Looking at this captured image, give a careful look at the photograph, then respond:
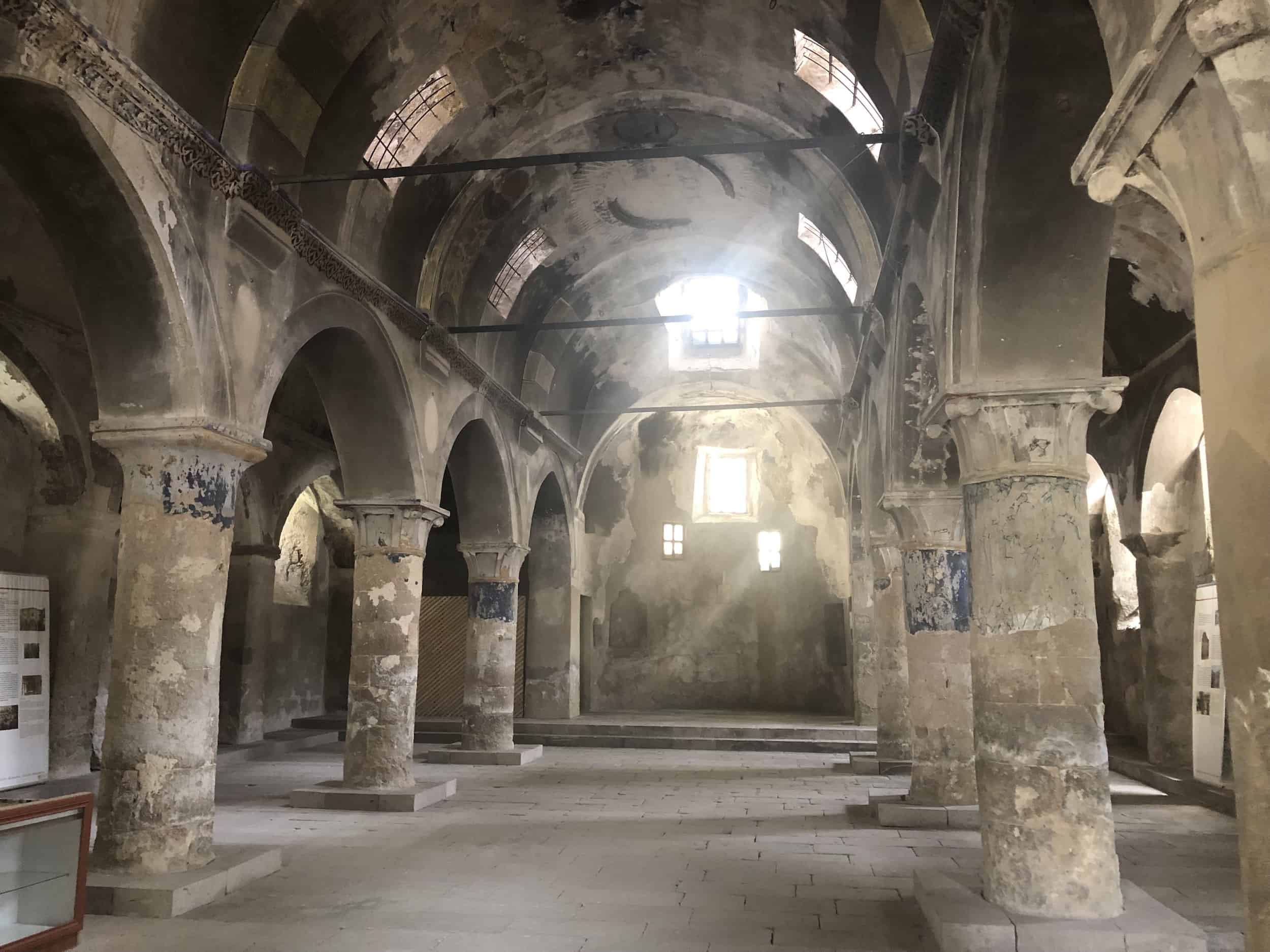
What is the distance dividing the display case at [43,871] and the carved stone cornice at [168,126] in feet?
13.8

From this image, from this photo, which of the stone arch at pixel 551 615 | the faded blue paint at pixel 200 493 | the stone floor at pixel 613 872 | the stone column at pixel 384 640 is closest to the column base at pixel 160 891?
the stone floor at pixel 613 872

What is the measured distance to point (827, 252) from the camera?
42.9ft

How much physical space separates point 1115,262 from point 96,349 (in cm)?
1074

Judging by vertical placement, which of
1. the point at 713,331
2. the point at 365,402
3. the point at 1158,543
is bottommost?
the point at 1158,543

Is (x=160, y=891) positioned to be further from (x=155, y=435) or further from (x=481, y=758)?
(x=481, y=758)

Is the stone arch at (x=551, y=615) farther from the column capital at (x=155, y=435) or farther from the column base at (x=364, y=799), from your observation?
the column capital at (x=155, y=435)

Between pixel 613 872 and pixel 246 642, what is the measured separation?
408 inches

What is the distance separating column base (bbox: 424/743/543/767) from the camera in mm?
13859

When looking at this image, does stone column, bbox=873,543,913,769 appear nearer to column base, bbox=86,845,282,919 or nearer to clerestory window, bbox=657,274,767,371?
clerestory window, bbox=657,274,767,371

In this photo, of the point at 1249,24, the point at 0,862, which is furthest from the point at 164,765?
the point at 1249,24

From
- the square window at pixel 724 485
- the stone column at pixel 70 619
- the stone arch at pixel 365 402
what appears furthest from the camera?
the square window at pixel 724 485

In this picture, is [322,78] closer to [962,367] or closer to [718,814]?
[962,367]

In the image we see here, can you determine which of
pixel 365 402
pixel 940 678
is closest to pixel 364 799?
pixel 365 402

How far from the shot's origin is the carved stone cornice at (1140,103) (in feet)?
9.27
